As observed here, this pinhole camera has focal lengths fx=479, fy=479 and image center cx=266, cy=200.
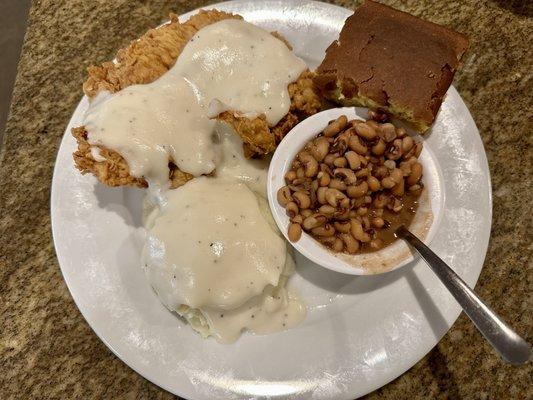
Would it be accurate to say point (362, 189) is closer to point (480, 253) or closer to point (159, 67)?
point (480, 253)

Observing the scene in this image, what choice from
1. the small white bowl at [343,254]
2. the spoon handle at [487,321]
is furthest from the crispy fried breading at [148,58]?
the spoon handle at [487,321]

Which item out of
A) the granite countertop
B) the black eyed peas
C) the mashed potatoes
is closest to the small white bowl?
the black eyed peas

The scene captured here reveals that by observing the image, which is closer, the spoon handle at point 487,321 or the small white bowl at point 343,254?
the spoon handle at point 487,321

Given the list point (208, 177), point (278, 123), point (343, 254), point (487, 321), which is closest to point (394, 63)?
point (278, 123)

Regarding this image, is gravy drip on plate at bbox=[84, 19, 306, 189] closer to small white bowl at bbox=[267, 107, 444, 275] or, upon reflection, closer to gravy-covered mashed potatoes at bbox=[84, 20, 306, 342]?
gravy-covered mashed potatoes at bbox=[84, 20, 306, 342]

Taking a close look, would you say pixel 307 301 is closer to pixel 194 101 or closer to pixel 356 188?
pixel 356 188

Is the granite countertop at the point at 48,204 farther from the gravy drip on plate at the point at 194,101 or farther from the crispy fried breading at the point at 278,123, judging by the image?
the crispy fried breading at the point at 278,123
